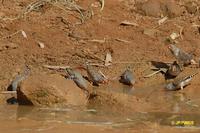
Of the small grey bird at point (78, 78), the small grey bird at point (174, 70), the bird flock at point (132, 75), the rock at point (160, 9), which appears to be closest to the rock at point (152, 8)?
the rock at point (160, 9)

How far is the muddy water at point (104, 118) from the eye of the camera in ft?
18.9

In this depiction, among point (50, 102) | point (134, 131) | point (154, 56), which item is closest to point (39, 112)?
point (50, 102)

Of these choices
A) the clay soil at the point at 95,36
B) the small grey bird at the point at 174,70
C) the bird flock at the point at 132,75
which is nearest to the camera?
the bird flock at the point at 132,75

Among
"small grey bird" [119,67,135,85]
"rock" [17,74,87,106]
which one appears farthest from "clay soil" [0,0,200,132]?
"rock" [17,74,87,106]

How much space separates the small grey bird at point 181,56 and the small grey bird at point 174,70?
9 cm

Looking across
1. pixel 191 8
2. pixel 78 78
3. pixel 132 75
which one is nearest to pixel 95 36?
pixel 132 75

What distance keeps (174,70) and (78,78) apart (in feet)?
4.16

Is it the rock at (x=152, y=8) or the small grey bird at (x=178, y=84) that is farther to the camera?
the rock at (x=152, y=8)

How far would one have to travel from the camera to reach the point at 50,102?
6.58 meters

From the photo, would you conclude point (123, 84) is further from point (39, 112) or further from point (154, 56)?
point (39, 112)

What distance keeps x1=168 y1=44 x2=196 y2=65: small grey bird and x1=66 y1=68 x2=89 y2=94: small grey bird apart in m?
1.35

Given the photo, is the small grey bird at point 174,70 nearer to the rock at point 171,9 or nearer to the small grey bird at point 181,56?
the small grey bird at point 181,56

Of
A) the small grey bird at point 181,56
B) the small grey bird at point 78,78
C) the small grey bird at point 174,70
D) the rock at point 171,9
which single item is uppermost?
the rock at point 171,9

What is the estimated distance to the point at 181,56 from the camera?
25.1 ft
